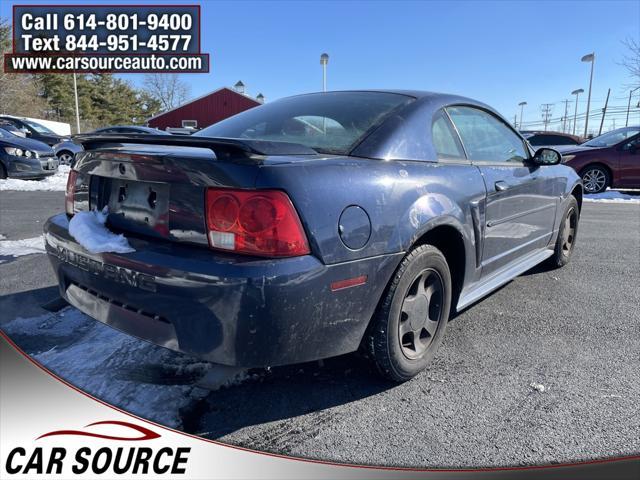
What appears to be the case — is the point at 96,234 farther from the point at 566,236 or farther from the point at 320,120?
the point at 566,236

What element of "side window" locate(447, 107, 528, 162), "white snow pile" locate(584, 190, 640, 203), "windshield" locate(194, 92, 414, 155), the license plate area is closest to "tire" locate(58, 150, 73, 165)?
"windshield" locate(194, 92, 414, 155)

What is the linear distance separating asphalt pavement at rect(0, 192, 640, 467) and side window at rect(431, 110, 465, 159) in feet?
3.61

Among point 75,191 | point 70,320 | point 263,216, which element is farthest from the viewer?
point 70,320

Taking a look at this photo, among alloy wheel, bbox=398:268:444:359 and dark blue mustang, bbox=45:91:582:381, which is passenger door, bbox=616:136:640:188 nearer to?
dark blue mustang, bbox=45:91:582:381

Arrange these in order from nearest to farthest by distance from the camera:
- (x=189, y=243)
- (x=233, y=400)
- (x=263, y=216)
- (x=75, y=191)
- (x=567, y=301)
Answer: (x=263, y=216) < (x=189, y=243) < (x=233, y=400) < (x=75, y=191) < (x=567, y=301)

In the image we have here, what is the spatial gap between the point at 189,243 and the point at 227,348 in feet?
1.40

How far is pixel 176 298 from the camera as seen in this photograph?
166 cm

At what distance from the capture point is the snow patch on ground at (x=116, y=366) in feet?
6.58

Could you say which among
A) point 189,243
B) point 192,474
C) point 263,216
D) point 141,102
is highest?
point 141,102

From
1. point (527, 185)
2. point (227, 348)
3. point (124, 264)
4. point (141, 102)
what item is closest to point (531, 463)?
point (227, 348)

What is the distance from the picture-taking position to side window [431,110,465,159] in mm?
2476

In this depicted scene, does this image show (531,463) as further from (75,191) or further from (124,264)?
(75,191)

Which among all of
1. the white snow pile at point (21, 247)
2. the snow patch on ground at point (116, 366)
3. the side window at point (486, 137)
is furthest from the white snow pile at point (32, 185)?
the side window at point (486, 137)

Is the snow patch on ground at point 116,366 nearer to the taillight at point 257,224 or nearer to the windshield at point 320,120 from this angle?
the taillight at point 257,224
